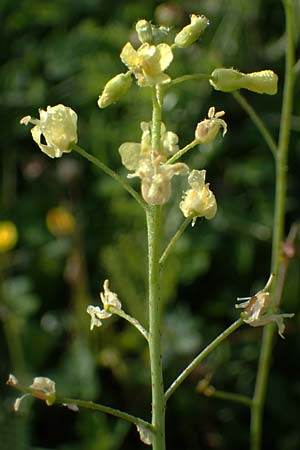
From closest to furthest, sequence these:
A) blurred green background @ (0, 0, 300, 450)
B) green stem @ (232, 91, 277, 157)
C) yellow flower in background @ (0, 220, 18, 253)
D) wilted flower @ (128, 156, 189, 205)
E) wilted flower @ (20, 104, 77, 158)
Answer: wilted flower @ (128, 156, 189, 205) < wilted flower @ (20, 104, 77, 158) < green stem @ (232, 91, 277, 157) < blurred green background @ (0, 0, 300, 450) < yellow flower in background @ (0, 220, 18, 253)

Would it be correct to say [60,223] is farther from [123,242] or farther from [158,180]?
[158,180]

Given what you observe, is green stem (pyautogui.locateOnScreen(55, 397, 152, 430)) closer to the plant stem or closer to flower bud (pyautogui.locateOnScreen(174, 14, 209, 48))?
the plant stem

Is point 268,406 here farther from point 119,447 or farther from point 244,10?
point 244,10

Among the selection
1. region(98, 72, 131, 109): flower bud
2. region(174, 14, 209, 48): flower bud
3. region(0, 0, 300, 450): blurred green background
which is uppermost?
region(174, 14, 209, 48): flower bud

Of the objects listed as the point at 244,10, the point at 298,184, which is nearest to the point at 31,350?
the point at 298,184

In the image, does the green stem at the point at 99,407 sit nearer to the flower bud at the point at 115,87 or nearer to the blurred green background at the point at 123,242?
the flower bud at the point at 115,87

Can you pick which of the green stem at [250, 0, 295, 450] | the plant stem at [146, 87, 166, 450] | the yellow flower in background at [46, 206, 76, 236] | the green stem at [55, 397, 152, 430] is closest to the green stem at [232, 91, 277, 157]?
the green stem at [250, 0, 295, 450]
